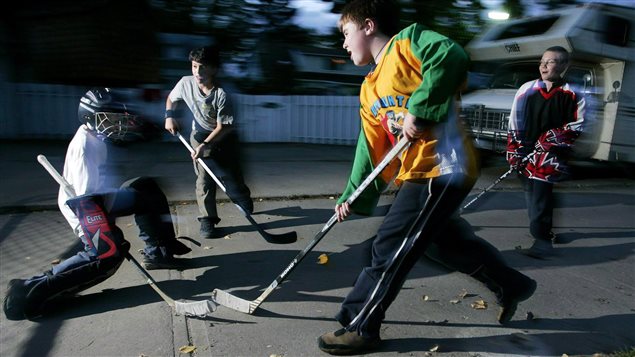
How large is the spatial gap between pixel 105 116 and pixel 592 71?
7280 millimetres

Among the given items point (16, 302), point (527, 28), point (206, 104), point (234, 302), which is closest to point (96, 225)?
point (16, 302)

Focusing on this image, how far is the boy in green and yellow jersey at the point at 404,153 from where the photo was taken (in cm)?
232

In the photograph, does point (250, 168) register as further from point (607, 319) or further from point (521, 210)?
point (607, 319)

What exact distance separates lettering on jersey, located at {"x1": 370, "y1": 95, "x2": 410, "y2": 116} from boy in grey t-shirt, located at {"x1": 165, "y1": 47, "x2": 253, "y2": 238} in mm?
1848

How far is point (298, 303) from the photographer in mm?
3316

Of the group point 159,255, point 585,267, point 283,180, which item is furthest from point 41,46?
point 283,180

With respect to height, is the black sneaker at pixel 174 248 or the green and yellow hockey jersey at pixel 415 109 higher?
the green and yellow hockey jersey at pixel 415 109

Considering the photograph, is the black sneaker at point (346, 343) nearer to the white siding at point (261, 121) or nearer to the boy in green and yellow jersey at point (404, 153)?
the boy in green and yellow jersey at point (404, 153)

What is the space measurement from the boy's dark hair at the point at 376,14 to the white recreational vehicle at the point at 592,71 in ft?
17.0

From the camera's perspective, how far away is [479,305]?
10.9 feet

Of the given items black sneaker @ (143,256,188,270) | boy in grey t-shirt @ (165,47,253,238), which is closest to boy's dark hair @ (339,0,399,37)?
boy in grey t-shirt @ (165,47,253,238)

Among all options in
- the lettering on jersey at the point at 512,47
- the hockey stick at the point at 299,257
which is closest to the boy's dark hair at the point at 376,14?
the hockey stick at the point at 299,257

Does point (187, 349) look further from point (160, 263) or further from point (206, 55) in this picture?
point (206, 55)

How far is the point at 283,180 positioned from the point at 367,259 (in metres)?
4.19
